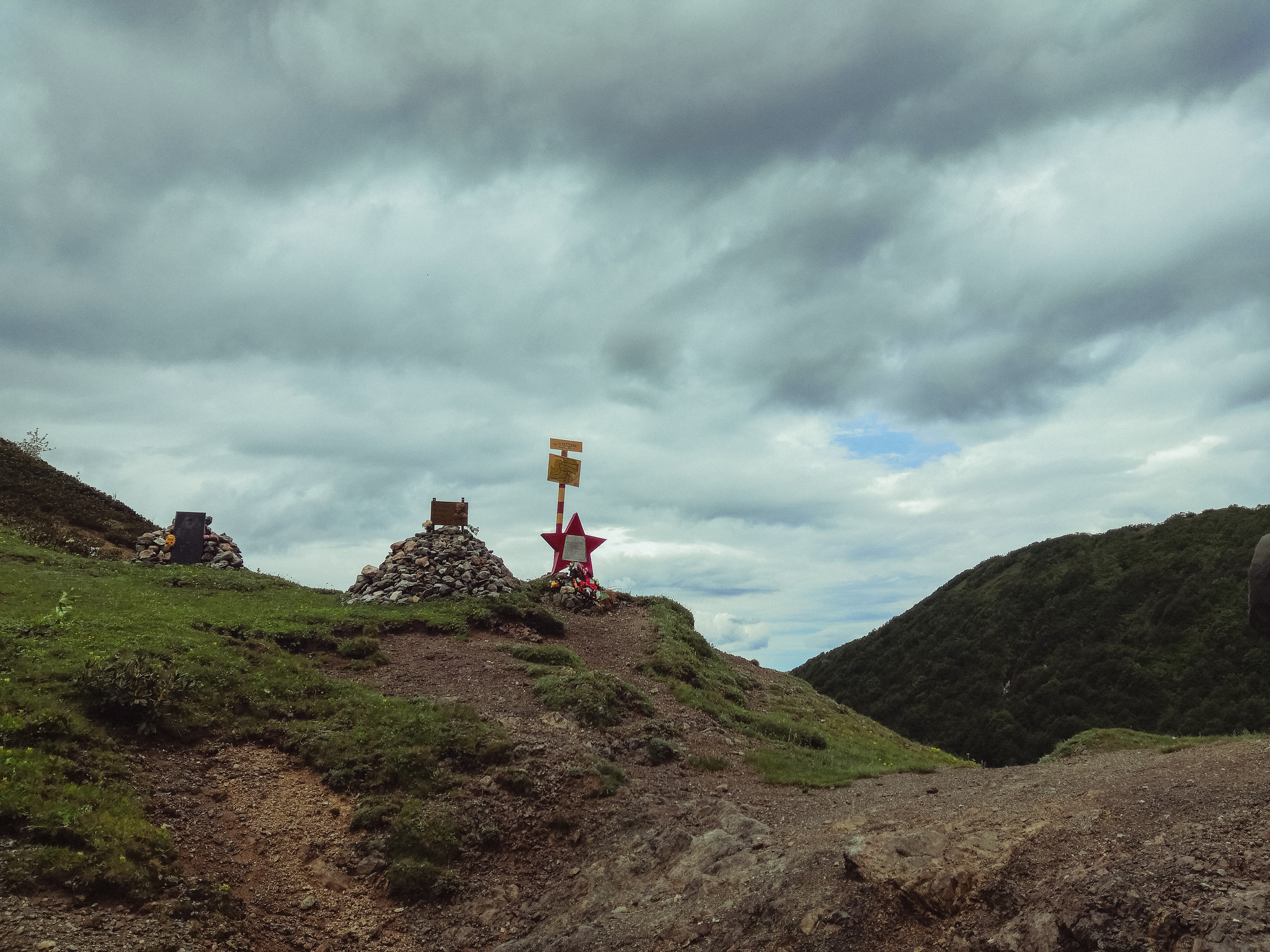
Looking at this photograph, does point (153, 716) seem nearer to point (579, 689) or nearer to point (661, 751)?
point (579, 689)

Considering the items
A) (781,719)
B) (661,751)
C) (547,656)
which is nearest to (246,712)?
(547,656)

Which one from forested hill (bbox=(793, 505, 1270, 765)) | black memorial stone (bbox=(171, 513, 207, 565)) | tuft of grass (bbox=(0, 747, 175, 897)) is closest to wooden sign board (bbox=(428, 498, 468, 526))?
black memorial stone (bbox=(171, 513, 207, 565))

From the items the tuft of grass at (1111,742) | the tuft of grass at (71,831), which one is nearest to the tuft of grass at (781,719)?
the tuft of grass at (1111,742)

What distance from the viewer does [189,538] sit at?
3080cm

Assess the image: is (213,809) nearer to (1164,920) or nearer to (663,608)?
(1164,920)

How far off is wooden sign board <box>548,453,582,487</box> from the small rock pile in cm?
358

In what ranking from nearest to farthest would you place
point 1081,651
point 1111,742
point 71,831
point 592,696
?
1. point 71,831
2. point 1111,742
3. point 592,696
4. point 1081,651

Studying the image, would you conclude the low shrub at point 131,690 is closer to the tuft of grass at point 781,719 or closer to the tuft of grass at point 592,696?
the tuft of grass at point 592,696

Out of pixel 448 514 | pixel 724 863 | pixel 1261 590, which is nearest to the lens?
pixel 1261 590

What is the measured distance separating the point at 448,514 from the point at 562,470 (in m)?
4.51

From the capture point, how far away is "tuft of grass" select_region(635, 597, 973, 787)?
1642 centimetres

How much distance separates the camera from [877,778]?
15477 mm

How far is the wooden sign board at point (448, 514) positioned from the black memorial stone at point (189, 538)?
34.5 ft

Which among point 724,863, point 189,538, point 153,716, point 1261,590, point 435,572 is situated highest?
point 189,538
